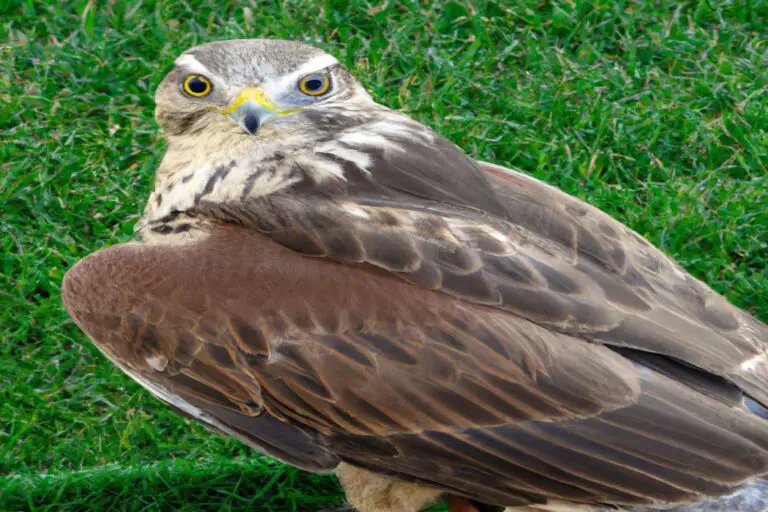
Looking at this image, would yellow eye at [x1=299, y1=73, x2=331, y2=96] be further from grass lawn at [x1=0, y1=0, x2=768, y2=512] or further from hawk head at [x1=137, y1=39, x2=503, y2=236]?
grass lawn at [x1=0, y1=0, x2=768, y2=512]

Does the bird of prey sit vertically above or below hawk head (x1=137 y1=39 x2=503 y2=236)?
below

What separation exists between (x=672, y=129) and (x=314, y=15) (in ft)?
6.87

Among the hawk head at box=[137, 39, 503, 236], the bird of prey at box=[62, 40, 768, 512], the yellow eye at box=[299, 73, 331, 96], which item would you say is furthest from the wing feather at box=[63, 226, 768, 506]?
the yellow eye at box=[299, 73, 331, 96]

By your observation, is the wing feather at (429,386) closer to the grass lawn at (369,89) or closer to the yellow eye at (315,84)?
the yellow eye at (315,84)

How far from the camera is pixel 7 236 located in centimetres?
629

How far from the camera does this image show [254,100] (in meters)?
4.63

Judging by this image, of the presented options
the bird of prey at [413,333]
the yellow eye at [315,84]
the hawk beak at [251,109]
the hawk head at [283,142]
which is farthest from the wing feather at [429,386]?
the yellow eye at [315,84]

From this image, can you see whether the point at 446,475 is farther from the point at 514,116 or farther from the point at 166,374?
the point at 514,116

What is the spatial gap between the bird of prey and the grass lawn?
1.06 meters

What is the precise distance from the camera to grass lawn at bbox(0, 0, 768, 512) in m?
5.57

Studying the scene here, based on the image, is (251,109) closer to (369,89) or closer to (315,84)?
(315,84)

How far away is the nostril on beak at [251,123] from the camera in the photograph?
4.58 metres

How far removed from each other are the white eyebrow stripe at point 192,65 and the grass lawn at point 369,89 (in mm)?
1594

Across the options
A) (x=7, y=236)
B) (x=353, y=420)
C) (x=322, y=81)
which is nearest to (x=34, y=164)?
(x=7, y=236)
